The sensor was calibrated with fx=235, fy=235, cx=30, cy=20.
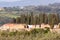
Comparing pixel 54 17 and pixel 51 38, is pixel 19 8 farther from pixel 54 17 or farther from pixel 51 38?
pixel 51 38

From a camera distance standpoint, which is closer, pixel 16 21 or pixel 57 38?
pixel 57 38

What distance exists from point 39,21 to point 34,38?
35.6 m

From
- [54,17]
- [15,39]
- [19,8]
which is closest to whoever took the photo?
[15,39]

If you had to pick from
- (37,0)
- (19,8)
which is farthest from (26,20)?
(19,8)

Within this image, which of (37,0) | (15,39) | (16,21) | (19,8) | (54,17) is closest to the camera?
(15,39)

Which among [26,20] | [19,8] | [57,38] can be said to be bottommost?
[19,8]

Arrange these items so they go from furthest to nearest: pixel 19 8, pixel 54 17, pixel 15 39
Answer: pixel 19 8, pixel 54 17, pixel 15 39

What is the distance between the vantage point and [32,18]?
46938 mm

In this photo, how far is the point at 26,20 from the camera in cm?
4784

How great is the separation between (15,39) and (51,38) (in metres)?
1.43

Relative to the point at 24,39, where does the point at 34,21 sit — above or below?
below

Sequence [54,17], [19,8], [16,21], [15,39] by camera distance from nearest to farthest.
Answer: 1. [15,39]
2. [54,17]
3. [16,21]
4. [19,8]

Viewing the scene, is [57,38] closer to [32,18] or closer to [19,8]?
[32,18]

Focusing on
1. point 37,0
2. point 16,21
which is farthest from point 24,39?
point 37,0
